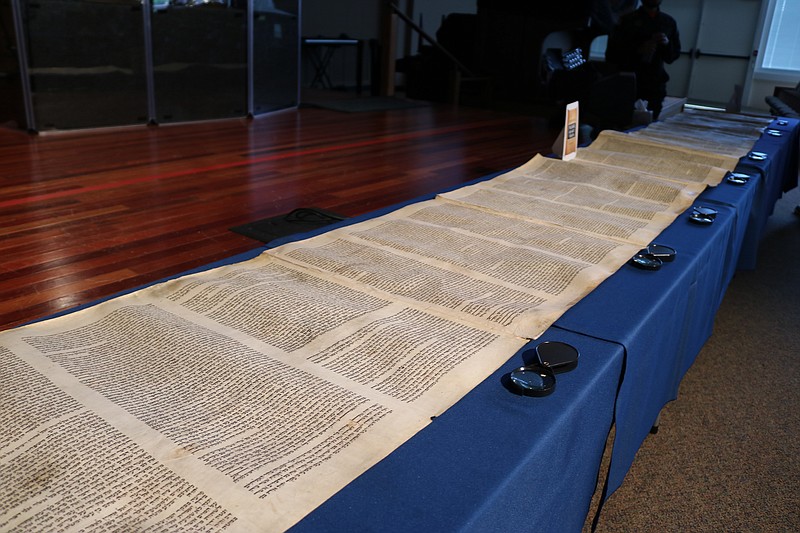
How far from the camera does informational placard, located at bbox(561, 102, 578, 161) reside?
212 cm

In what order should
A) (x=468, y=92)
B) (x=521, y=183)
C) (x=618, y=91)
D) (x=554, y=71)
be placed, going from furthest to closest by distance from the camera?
1. (x=468, y=92)
2. (x=554, y=71)
3. (x=618, y=91)
4. (x=521, y=183)

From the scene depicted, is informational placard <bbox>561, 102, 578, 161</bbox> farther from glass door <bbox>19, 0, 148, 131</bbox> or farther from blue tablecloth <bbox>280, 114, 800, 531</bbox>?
glass door <bbox>19, 0, 148, 131</bbox>

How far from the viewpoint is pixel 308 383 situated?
30.8 inches

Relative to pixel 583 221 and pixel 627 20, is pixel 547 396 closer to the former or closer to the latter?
pixel 583 221

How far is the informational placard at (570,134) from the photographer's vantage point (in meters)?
2.12

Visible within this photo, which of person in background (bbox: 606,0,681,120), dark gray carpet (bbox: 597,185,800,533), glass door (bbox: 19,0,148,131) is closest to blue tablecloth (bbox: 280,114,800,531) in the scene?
dark gray carpet (bbox: 597,185,800,533)

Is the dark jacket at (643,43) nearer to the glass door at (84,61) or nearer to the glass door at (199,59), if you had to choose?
the glass door at (199,59)

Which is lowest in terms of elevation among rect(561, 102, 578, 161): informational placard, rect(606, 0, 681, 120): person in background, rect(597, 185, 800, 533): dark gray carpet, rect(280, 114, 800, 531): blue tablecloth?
rect(597, 185, 800, 533): dark gray carpet

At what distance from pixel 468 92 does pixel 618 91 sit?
4.27m

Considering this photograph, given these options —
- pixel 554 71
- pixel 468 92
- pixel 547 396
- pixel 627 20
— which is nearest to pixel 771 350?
pixel 547 396

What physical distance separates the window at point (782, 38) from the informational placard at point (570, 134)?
838 cm

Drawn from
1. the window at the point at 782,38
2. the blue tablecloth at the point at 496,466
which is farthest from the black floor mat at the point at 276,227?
the window at the point at 782,38

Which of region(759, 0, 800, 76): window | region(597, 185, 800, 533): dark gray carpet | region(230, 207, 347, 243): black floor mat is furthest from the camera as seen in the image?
region(759, 0, 800, 76): window

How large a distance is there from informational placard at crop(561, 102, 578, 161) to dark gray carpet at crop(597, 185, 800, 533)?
76cm
